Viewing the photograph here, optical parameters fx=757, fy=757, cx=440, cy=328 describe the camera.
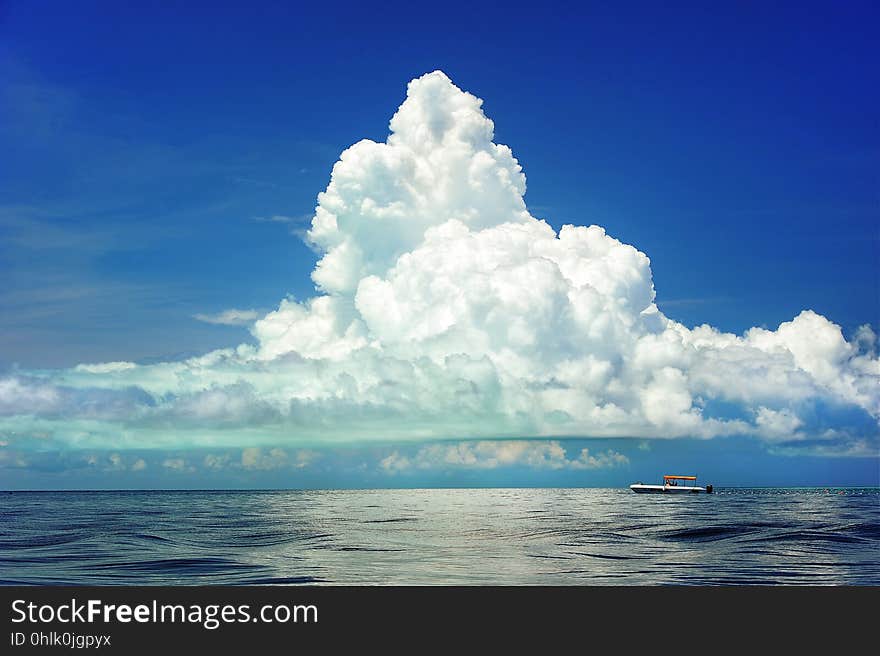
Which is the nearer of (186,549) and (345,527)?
(186,549)

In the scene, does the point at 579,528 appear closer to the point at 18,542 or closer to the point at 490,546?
the point at 490,546

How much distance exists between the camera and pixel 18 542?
83188 mm

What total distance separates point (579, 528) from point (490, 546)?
94.4ft
